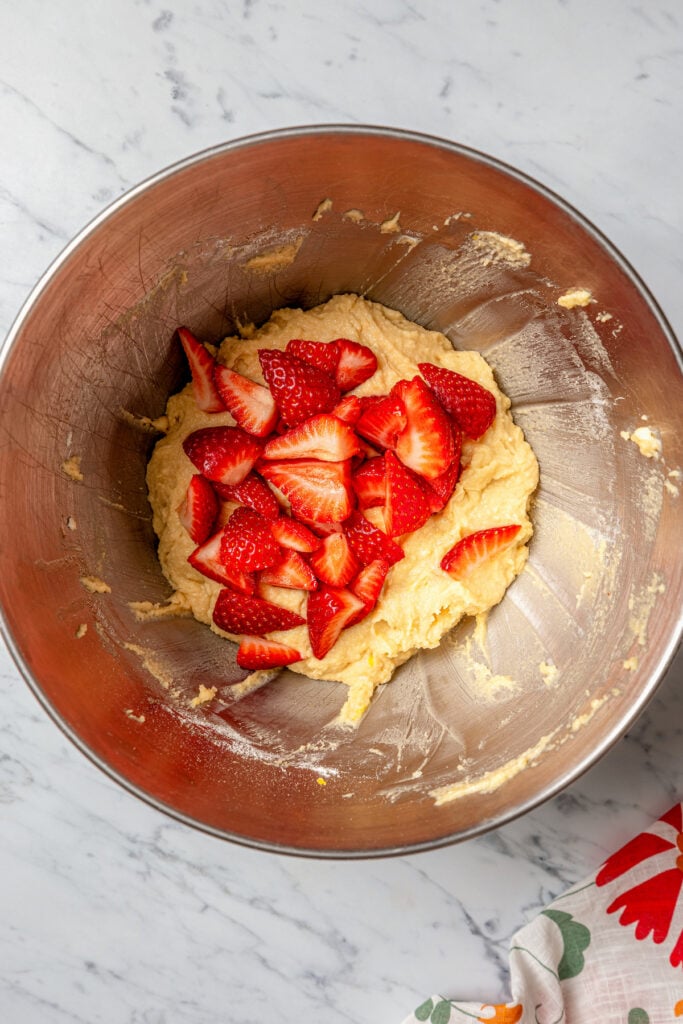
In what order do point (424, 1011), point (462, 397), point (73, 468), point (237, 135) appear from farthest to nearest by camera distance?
point (424, 1011) → point (237, 135) → point (462, 397) → point (73, 468)

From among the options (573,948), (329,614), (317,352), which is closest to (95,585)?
(329,614)

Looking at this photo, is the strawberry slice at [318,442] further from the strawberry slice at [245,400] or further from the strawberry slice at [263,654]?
the strawberry slice at [263,654]

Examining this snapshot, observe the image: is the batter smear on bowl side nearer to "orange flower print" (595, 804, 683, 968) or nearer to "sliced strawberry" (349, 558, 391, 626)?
"sliced strawberry" (349, 558, 391, 626)

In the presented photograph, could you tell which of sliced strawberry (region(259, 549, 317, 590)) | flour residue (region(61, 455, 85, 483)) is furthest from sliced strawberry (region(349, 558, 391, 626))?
flour residue (region(61, 455, 85, 483))

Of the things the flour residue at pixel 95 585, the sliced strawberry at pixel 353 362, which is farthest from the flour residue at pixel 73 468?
the sliced strawberry at pixel 353 362

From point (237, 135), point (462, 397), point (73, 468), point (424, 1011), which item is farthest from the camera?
point (424, 1011)

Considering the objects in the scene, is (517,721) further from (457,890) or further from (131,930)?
(131,930)

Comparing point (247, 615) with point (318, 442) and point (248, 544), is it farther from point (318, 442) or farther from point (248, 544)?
point (318, 442)

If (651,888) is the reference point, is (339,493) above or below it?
above
